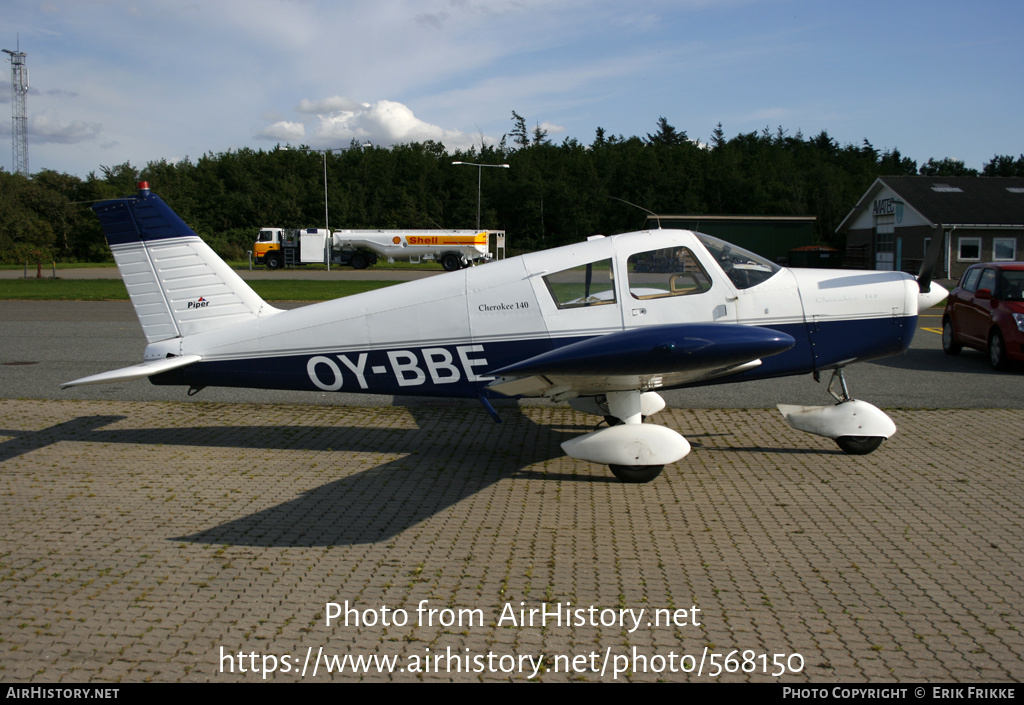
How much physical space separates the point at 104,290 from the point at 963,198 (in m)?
44.7

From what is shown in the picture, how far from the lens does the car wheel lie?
1166 cm

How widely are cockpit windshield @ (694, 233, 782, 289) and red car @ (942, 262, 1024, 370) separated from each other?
7256 mm

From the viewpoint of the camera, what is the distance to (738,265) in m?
6.73

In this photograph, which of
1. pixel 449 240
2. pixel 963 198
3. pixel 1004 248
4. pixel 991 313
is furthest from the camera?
Result: pixel 449 240

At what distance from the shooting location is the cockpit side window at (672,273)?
21.6 ft

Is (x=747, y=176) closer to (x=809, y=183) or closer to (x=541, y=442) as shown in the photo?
(x=809, y=183)

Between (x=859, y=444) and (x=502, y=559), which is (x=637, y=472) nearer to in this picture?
(x=502, y=559)

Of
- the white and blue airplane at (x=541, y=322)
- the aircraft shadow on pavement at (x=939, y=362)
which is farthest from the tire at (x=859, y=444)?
the aircraft shadow on pavement at (x=939, y=362)

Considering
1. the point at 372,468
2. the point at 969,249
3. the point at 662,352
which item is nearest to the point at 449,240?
the point at 969,249

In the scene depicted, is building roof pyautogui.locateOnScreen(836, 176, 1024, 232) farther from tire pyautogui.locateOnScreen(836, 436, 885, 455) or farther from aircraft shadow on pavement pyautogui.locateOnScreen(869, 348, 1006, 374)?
tire pyautogui.locateOnScreen(836, 436, 885, 455)

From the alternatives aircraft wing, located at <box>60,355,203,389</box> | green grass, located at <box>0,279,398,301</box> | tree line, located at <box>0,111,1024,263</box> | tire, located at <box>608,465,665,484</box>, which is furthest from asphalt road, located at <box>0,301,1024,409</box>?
tree line, located at <box>0,111,1024,263</box>

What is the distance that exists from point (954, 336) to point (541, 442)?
31.5ft

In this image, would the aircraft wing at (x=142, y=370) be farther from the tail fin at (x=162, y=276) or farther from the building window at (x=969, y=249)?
the building window at (x=969, y=249)

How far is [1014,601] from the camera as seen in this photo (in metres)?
4.11
